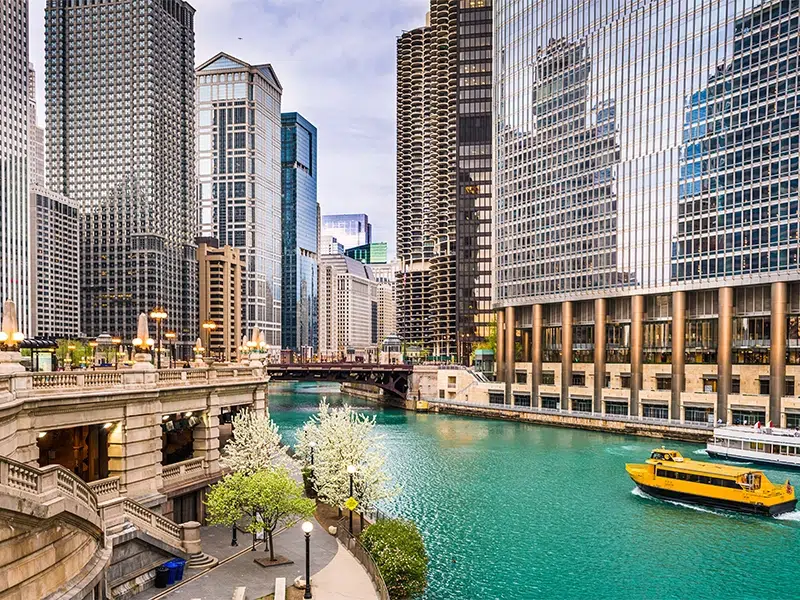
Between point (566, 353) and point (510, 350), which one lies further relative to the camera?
point (510, 350)

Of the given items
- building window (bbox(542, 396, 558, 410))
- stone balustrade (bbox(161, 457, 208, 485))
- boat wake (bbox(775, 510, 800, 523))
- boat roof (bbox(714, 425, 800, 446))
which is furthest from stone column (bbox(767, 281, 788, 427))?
stone balustrade (bbox(161, 457, 208, 485))

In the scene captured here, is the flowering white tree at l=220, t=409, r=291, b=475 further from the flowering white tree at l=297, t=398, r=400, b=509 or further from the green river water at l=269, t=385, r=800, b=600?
the green river water at l=269, t=385, r=800, b=600

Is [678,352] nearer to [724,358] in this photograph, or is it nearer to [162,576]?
[724,358]

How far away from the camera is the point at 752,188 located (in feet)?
306

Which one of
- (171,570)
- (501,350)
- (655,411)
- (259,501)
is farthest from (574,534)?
(501,350)

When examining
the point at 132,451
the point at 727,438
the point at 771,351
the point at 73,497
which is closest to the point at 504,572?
the point at 132,451

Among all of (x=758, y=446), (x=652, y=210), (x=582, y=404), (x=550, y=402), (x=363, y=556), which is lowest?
(x=550, y=402)

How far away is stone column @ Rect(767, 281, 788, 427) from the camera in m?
86.8

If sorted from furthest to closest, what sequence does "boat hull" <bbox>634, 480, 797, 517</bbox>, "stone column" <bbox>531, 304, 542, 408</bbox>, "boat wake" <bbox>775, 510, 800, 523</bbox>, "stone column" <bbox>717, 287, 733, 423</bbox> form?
1. "stone column" <bbox>531, 304, 542, 408</bbox>
2. "stone column" <bbox>717, 287, 733, 423</bbox>
3. "boat hull" <bbox>634, 480, 797, 517</bbox>
4. "boat wake" <bbox>775, 510, 800, 523</bbox>

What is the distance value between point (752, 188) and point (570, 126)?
37321 mm

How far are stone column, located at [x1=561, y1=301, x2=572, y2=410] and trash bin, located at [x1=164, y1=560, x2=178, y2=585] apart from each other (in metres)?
92.1

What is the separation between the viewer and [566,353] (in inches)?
4567

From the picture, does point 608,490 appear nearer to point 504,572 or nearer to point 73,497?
point 504,572

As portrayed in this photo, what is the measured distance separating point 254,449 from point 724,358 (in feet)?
246
